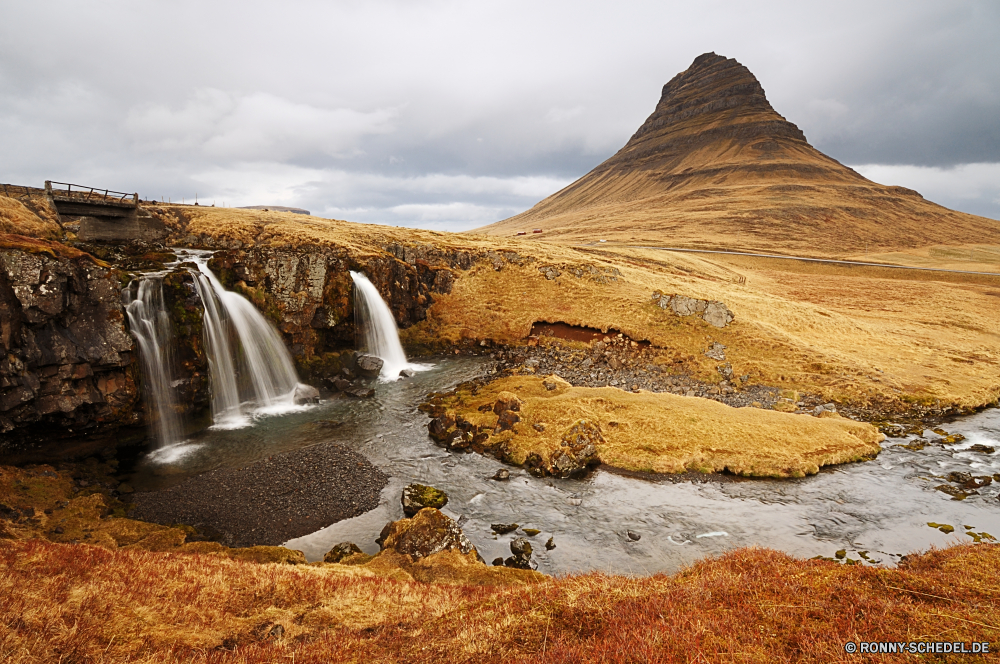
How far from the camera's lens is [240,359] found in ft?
109

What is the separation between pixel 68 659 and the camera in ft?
27.5

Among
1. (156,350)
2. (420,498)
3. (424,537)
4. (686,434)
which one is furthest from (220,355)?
(686,434)

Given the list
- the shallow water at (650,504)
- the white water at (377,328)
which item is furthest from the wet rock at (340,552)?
the white water at (377,328)

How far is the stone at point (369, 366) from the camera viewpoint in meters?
39.9

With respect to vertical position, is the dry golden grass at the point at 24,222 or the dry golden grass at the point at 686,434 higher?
the dry golden grass at the point at 24,222

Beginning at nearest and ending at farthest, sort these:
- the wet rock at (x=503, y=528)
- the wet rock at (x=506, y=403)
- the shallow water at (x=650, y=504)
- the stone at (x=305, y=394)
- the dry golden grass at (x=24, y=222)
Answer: the shallow water at (x=650, y=504)
the wet rock at (x=503, y=528)
the wet rock at (x=506, y=403)
the dry golden grass at (x=24, y=222)
the stone at (x=305, y=394)

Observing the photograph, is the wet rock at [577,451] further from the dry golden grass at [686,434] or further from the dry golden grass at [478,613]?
the dry golden grass at [478,613]

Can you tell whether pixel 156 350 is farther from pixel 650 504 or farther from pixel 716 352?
pixel 716 352

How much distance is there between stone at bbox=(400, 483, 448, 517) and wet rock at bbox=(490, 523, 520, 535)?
10.3ft

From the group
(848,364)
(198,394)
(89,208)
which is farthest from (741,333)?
(89,208)

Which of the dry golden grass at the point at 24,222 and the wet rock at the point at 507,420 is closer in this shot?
the wet rock at the point at 507,420

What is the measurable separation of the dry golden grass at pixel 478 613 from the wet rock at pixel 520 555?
441cm

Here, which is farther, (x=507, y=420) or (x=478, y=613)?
(x=507, y=420)

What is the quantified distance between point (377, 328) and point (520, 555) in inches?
1203
